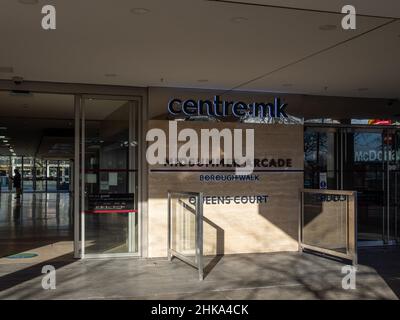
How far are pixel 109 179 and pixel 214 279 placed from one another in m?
2.40

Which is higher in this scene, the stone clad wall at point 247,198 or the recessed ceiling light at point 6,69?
the recessed ceiling light at point 6,69

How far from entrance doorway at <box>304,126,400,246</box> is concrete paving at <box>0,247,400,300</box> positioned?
1356mm

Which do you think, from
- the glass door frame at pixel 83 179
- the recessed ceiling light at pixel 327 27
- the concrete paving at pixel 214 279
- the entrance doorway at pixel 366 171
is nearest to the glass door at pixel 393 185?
the entrance doorway at pixel 366 171

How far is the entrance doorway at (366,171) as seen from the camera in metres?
8.78

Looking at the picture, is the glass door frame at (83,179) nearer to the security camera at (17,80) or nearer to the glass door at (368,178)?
the security camera at (17,80)

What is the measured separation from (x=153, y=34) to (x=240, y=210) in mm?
3716

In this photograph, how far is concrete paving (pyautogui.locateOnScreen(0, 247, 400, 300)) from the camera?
5504mm

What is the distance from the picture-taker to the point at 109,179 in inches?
303

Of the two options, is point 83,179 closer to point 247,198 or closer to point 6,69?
point 6,69

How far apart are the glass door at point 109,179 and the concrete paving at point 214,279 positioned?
40 centimetres

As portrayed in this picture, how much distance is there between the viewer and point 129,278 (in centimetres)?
629

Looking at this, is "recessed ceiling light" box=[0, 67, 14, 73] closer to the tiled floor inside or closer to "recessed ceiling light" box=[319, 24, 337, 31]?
the tiled floor inside

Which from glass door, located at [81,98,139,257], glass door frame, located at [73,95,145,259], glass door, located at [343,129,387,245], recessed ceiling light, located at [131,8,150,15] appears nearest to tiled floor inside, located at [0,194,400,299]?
glass door frame, located at [73,95,145,259]

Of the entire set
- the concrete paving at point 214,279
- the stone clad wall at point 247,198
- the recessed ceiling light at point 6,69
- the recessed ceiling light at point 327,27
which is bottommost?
the concrete paving at point 214,279
